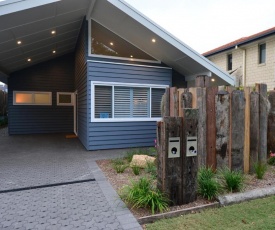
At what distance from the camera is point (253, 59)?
12680 mm

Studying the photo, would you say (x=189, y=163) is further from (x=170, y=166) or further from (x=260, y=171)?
(x=260, y=171)

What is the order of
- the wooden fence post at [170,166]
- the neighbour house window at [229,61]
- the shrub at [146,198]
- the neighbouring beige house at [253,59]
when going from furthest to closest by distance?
the neighbour house window at [229,61], the neighbouring beige house at [253,59], the wooden fence post at [170,166], the shrub at [146,198]

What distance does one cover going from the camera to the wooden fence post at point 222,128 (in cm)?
407

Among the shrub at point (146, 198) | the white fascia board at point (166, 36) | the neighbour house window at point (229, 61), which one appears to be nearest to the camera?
the shrub at point (146, 198)

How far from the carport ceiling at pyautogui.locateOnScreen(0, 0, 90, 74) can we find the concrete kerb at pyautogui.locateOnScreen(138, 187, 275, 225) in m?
5.26

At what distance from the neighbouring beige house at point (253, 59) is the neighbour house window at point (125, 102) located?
291 inches

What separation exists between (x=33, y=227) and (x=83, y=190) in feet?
3.84

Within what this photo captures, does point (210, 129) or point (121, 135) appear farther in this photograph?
point (121, 135)

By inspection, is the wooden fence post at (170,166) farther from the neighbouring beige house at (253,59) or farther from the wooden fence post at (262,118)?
the neighbouring beige house at (253,59)

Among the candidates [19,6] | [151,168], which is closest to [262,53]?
[151,168]

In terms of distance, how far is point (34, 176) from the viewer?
4.33 metres

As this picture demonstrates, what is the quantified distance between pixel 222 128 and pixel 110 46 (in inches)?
197

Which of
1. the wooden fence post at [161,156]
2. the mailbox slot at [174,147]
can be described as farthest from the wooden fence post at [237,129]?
the wooden fence post at [161,156]

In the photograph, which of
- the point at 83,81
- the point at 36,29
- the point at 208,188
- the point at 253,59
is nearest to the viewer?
the point at 208,188
